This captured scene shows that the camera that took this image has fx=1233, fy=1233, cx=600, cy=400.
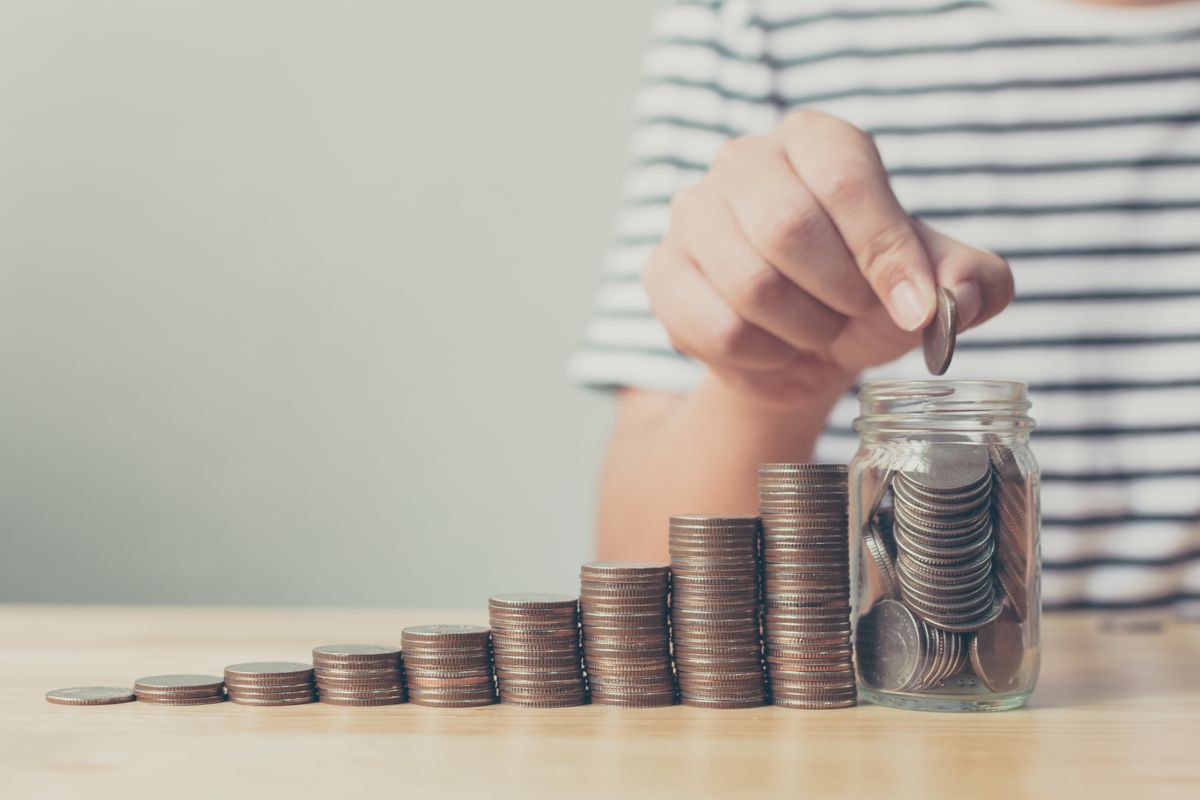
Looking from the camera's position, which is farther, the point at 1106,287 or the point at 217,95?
the point at 217,95

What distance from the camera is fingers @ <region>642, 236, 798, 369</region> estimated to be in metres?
1.11

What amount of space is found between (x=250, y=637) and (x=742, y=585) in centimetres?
60

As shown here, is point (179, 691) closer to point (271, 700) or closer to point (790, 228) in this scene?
point (271, 700)

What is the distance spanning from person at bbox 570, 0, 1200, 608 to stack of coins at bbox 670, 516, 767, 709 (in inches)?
24.1

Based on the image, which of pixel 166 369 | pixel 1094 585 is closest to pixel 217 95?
pixel 166 369

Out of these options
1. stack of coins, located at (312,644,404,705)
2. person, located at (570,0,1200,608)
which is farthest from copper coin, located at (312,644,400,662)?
person, located at (570,0,1200,608)

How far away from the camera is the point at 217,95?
2791 mm

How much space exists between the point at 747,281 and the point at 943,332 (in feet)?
0.57

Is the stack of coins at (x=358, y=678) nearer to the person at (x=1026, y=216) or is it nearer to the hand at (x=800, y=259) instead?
the hand at (x=800, y=259)

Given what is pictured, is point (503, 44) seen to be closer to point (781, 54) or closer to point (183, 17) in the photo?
point (183, 17)

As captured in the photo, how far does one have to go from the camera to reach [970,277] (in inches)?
39.0

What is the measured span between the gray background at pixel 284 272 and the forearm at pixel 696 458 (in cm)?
105

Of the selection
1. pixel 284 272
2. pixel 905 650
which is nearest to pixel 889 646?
pixel 905 650

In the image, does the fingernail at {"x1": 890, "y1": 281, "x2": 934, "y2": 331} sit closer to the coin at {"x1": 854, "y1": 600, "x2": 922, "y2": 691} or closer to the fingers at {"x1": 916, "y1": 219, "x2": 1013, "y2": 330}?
A: the fingers at {"x1": 916, "y1": 219, "x2": 1013, "y2": 330}
